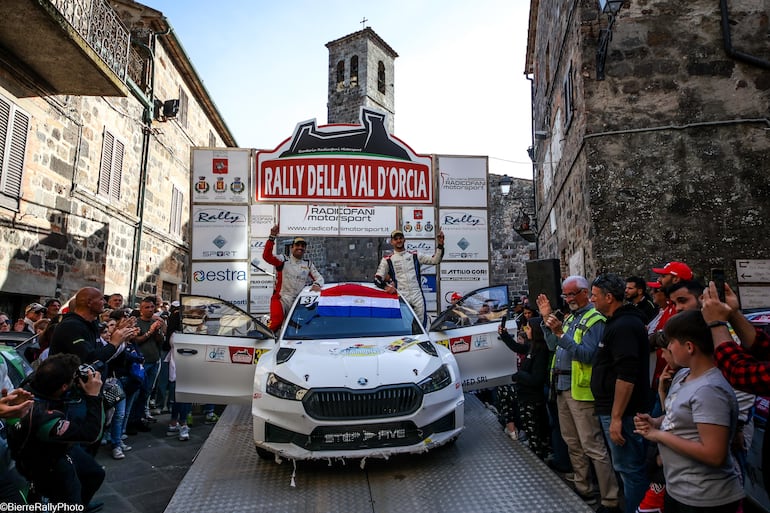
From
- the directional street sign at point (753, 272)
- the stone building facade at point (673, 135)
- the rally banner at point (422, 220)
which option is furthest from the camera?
the rally banner at point (422, 220)

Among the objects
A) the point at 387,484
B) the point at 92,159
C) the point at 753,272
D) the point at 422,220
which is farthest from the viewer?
the point at 92,159

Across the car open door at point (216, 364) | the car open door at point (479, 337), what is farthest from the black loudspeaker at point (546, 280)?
the car open door at point (216, 364)

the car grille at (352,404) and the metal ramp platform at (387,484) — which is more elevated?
the car grille at (352,404)

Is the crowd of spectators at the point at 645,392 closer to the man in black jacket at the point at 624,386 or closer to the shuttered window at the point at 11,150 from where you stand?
the man in black jacket at the point at 624,386

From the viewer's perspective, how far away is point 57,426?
2.90m

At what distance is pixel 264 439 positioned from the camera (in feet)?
13.6

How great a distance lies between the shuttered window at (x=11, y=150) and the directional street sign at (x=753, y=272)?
38.8 ft

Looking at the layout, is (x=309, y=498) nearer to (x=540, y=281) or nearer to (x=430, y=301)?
(x=540, y=281)

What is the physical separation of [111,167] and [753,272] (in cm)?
1284

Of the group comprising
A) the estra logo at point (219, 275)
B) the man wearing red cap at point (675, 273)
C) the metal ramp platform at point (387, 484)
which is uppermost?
the estra logo at point (219, 275)

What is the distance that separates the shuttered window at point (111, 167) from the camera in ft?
35.9

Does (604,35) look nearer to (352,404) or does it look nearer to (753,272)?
(753,272)

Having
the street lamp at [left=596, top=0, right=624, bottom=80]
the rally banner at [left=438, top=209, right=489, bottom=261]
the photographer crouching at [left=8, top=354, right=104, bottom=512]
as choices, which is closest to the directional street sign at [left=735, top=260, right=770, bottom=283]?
the street lamp at [left=596, top=0, right=624, bottom=80]

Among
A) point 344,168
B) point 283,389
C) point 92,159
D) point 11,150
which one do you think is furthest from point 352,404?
point 92,159
